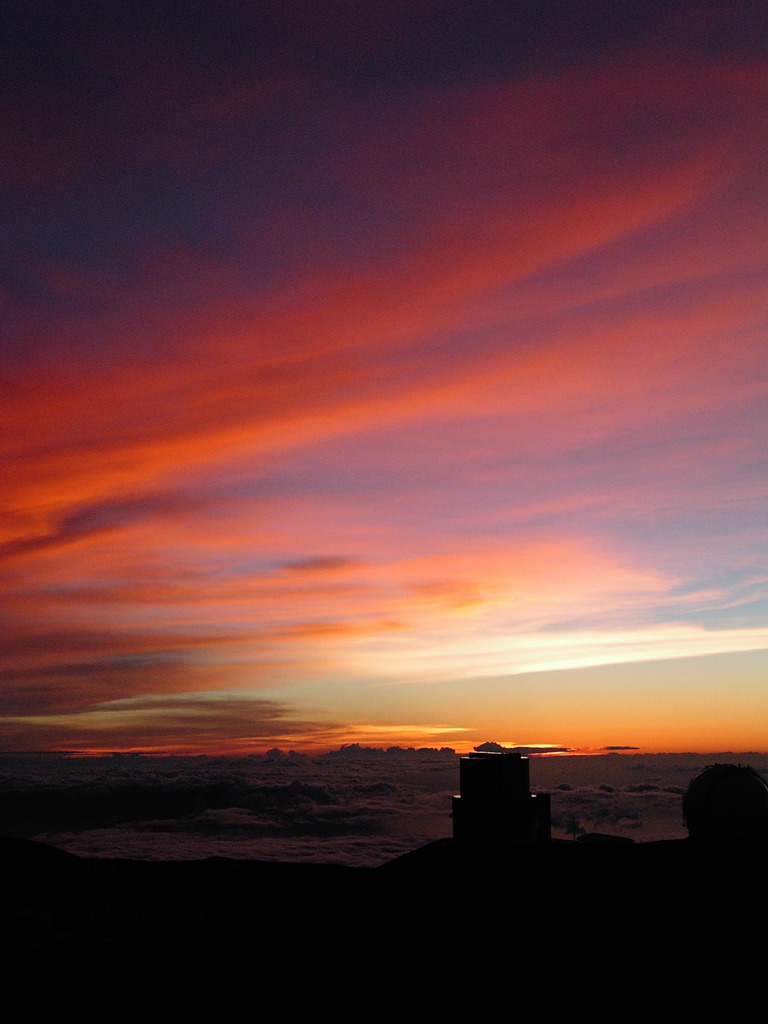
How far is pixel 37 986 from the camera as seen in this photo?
22.2m

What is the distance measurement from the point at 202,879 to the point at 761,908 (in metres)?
32.8

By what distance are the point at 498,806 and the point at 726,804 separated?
9.47m

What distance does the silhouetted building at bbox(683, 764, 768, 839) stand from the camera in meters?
33.1

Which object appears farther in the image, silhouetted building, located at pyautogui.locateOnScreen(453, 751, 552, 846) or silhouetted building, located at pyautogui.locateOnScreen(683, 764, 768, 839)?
silhouetted building, located at pyautogui.locateOnScreen(453, 751, 552, 846)

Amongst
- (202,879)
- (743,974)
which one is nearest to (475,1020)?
(743,974)

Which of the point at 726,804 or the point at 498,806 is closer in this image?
the point at 726,804

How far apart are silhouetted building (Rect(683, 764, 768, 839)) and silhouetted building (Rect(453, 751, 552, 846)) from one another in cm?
649

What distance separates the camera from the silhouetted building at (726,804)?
3309cm

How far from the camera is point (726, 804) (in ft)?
110

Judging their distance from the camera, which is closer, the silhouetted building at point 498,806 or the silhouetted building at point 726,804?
the silhouetted building at point 726,804

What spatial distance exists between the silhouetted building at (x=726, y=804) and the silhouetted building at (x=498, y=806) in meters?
6.49

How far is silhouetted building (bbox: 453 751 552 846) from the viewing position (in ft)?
120

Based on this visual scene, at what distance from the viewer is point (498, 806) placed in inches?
1444

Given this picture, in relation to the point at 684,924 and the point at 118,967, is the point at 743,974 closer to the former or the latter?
the point at 684,924
